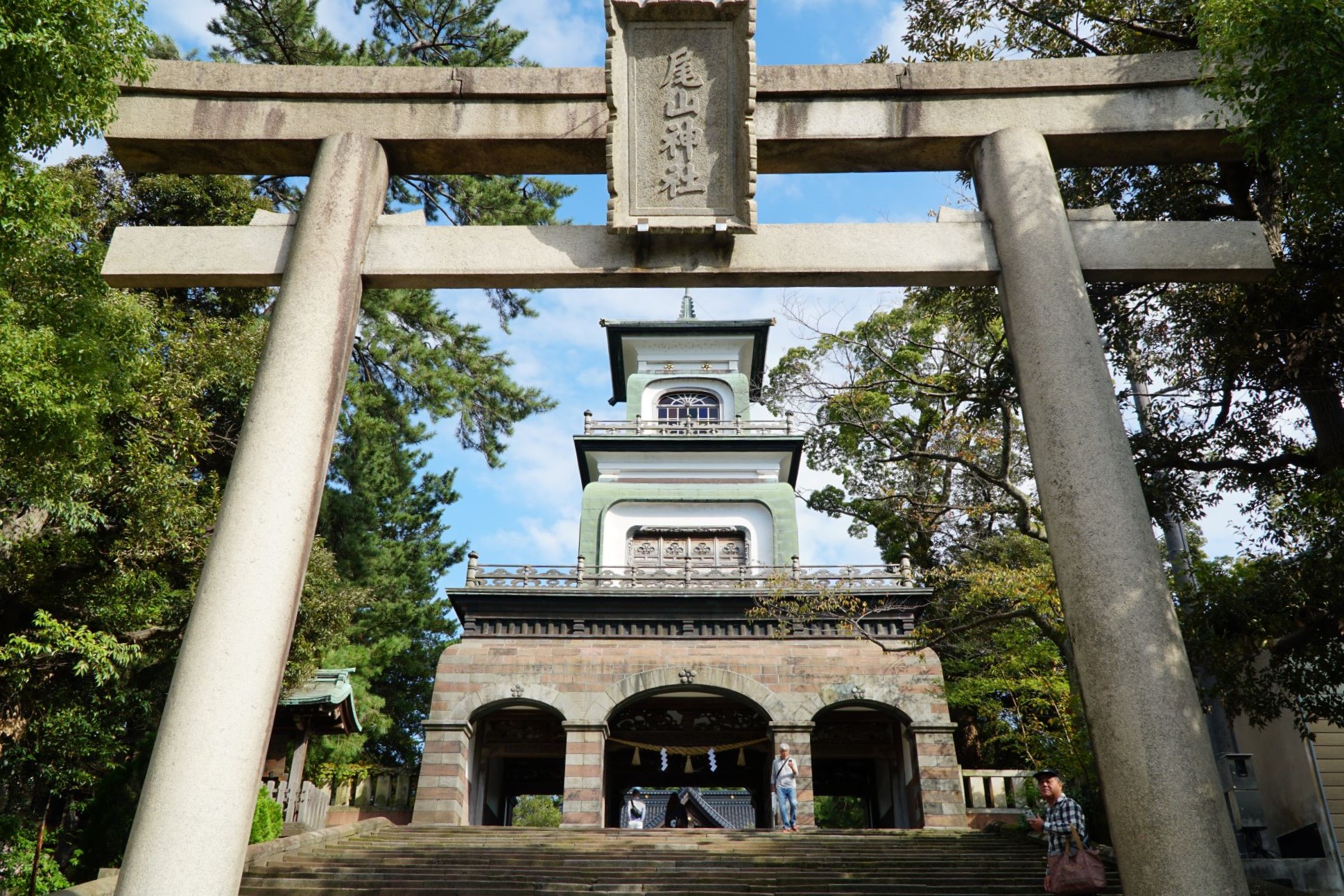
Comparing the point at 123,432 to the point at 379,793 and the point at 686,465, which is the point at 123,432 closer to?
the point at 379,793

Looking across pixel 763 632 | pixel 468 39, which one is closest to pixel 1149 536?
pixel 763 632

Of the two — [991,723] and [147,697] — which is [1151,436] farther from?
[147,697]

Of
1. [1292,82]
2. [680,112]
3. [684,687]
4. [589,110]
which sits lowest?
[684,687]

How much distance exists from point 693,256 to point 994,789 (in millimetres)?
11873

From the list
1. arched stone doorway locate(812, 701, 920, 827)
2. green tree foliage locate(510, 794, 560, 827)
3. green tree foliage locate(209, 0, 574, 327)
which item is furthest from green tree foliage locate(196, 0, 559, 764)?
green tree foliage locate(510, 794, 560, 827)

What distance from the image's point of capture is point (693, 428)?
19.7 meters

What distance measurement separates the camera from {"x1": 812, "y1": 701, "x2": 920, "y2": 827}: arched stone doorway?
51.0ft

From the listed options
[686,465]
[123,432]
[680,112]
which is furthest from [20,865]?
[686,465]

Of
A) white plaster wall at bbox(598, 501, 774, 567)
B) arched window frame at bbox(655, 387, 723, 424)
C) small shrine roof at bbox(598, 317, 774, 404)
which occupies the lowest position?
white plaster wall at bbox(598, 501, 774, 567)

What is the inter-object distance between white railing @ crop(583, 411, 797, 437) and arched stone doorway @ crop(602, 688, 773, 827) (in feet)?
17.4

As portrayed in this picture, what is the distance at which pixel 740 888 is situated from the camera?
28.2ft

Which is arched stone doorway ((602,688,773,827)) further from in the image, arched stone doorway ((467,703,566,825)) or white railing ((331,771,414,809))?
white railing ((331,771,414,809))

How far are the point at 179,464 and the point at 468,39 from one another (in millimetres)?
8919

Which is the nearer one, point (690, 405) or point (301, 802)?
point (301, 802)
